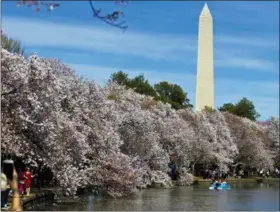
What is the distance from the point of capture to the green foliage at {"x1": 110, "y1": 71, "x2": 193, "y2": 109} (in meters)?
83.4

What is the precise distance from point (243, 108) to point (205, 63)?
23.6 meters

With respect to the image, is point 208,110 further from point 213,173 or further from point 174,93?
point 213,173

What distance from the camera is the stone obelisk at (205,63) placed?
87.1 m

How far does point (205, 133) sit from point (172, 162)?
43.9 ft

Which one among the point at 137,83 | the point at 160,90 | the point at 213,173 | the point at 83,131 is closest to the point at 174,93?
the point at 160,90

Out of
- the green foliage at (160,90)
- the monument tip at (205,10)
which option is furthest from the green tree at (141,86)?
Answer: the monument tip at (205,10)

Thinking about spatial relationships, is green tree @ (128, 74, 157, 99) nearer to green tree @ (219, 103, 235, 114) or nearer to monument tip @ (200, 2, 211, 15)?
monument tip @ (200, 2, 211, 15)

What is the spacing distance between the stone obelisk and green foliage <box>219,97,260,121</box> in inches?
718

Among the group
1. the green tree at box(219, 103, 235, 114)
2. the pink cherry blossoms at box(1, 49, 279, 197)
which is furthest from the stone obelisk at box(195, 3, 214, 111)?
the pink cherry blossoms at box(1, 49, 279, 197)

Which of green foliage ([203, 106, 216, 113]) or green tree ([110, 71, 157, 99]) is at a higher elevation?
green tree ([110, 71, 157, 99])

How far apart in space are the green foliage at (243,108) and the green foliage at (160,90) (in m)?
15.7

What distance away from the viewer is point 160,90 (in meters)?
93.8

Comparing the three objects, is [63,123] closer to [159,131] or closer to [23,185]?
[23,185]

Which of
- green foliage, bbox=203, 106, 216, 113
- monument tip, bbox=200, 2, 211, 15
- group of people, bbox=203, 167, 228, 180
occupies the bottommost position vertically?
group of people, bbox=203, 167, 228, 180
